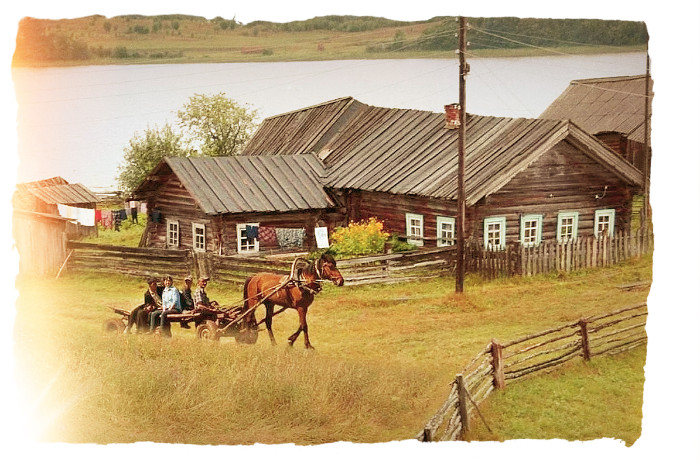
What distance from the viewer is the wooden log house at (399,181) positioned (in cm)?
979

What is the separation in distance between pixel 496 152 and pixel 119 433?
3064 millimetres

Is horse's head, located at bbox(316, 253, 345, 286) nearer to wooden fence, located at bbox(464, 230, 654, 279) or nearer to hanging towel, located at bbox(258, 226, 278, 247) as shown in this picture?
hanging towel, located at bbox(258, 226, 278, 247)

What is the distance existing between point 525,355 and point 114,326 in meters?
2.74

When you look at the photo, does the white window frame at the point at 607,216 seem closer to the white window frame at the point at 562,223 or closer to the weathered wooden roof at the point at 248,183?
the white window frame at the point at 562,223

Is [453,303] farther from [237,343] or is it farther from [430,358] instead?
[237,343]

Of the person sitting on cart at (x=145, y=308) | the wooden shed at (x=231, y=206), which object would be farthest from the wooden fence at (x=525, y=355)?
the person sitting on cart at (x=145, y=308)

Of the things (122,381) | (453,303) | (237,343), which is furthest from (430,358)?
(122,381)

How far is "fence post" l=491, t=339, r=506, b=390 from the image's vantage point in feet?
32.5

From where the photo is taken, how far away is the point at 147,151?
1004 centimetres

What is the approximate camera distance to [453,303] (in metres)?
10.0

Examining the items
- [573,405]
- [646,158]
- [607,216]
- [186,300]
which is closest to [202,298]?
[186,300]

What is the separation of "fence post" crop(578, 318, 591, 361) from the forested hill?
1.84 metres

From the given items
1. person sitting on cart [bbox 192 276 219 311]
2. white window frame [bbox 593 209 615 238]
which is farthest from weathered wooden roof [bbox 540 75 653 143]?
person sitting on cart [bbox 192 276 219 311]

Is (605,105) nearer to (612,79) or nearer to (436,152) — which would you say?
(612,79)
